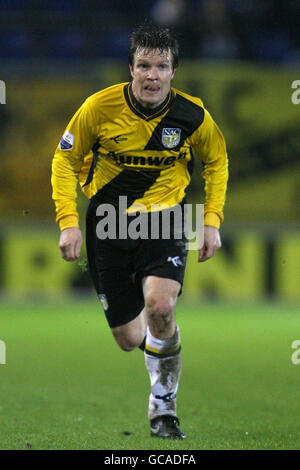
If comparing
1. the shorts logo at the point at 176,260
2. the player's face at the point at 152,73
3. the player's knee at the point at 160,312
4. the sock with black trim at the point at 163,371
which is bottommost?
the sock with black trim at the point at 163,371

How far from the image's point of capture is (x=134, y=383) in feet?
21.7

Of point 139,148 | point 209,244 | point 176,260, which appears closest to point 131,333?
point 176,260

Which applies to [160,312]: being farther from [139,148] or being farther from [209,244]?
[139,148]

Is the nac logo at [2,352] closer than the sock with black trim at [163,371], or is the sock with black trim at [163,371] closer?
the sock with black trim at [163,371]

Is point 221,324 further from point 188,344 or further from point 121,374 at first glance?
point 121,374

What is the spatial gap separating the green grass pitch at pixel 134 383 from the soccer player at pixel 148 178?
37 cm

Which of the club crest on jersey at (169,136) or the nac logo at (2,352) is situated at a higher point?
the club crest on jersey at (169,136)

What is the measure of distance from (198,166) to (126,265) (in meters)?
7.11

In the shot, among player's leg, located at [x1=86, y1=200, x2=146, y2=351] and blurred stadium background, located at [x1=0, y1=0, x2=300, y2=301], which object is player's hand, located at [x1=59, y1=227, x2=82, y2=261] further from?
blurred stadium background, located at [x1=0, y1=0, x2=300, y2=301]

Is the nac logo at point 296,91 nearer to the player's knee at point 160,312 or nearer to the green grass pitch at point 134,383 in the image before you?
the green grass pitch at point 134,383

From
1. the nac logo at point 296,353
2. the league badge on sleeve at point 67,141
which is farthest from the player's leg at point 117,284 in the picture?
the nac logo at point 296,353

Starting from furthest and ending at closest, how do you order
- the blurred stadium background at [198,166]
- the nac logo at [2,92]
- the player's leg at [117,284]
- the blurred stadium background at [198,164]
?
1. the blurred stadium background at [198,166]
2. the nac logo at [2,92]
3. the blurred stadium background at [198,164]
4. the player's leg at [117,284]

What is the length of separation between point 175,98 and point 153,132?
0.78ft

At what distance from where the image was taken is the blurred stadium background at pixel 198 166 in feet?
39.3
